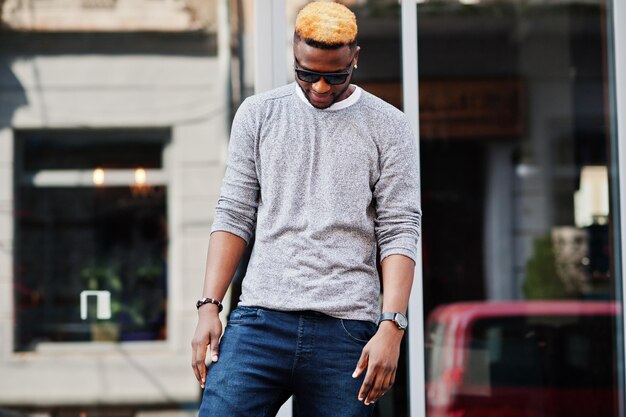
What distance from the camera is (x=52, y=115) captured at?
6312mm

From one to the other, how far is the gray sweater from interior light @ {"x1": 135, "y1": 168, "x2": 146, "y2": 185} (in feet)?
14.5

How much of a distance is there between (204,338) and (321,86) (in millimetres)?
608

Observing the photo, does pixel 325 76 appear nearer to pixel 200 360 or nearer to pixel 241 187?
pixel 241 187

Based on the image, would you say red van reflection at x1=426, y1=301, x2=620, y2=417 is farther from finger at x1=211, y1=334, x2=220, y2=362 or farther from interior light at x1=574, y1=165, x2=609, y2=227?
finger at x1=211, y1=334, x2=220, y2=362

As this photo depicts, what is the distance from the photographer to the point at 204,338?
2045 millimetres

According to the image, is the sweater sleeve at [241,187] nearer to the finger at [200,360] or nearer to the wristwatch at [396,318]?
the finger at [200,360]

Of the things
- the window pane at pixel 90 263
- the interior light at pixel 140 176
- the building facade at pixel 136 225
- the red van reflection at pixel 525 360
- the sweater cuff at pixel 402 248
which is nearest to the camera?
the sweater cuff at pixel 402 248

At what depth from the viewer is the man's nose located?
2.03 m

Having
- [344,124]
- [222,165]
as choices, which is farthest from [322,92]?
Answer: [222,165]

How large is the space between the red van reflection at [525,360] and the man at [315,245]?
2591 millimetres

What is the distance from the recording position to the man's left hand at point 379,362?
200 centimetres

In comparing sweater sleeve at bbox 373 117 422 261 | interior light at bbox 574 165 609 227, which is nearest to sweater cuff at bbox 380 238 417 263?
sweater sleeve at bbox 373 117 422 261

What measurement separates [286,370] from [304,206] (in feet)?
1.20

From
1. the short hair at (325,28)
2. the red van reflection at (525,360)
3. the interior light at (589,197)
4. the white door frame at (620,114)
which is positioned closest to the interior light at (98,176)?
the red van reflection at (525,360)
